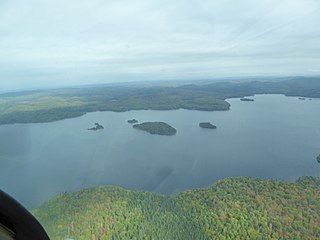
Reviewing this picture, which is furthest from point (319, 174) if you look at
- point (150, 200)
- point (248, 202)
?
point (150, 200)

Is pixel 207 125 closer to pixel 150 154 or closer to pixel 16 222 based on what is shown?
pixel 150 154

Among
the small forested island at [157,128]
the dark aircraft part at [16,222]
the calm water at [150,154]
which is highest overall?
the dark aircraft part at [16,222]

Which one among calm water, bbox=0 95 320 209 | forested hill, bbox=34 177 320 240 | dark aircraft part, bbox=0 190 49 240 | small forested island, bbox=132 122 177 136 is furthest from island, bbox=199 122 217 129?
dark aircraft part, bbox=0 190 49 240

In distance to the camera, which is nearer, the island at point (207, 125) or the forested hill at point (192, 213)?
the forested hill at point (192, 213)

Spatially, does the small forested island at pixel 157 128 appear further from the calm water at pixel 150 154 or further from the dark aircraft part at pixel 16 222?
the dark aircraft part at pixel 16 222

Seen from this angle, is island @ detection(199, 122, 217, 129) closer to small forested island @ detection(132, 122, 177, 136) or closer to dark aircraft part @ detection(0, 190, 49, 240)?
small forested island @ detection(132, 122, 177, 136)

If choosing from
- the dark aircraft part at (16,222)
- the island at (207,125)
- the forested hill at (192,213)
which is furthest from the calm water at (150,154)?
the dark aircraft part at (16,222)
